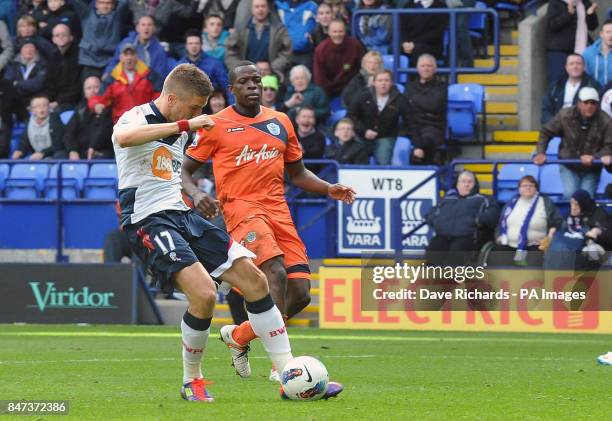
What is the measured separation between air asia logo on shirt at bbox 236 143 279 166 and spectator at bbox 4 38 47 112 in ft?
38.1

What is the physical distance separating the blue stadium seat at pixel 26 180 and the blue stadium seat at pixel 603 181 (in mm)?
7908

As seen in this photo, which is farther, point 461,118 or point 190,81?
point 461,118

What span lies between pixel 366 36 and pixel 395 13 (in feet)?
2.72

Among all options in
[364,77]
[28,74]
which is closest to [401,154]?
[364,77]

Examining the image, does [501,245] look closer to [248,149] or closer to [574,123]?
[574,123]

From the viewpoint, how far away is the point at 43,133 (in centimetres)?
2203

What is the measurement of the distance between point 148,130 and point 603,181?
11.2 meters

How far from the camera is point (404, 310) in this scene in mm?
18438

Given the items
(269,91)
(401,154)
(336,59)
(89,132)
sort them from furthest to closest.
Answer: (89,132), (336,59), (269,91), (401,154)

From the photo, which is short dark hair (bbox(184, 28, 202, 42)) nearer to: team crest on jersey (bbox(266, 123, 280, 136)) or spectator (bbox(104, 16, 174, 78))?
spectator (bbox(104, 16, 174, 78))

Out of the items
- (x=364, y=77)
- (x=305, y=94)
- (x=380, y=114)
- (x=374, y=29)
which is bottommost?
(x=380, y=114)

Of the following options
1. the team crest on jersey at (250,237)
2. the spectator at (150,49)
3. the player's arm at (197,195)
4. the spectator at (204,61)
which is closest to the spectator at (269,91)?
the spectator at (204,61)

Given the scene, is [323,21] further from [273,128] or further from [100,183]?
[273,128]

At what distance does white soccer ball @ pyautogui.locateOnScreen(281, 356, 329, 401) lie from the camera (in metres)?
8.64
